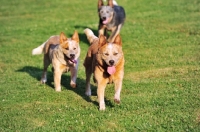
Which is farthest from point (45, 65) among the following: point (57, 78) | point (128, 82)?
point (128, 82)

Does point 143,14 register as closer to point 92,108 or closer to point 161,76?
point 161,76

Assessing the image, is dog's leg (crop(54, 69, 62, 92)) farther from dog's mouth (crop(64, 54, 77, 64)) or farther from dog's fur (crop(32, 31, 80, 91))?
dog's mouth (crop(64, 54, 77, 64))

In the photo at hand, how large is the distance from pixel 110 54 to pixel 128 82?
9.08ft

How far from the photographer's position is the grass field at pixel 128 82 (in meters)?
7.67

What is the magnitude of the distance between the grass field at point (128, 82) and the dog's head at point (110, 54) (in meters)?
0.97

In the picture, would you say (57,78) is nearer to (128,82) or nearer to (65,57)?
(65,57)

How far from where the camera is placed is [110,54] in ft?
25.9

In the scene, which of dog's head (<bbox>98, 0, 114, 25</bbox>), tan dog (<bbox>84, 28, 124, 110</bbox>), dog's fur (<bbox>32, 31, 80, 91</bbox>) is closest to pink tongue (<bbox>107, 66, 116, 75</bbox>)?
tan dog (<bbox>84, 28, 124, 110</bbox>)

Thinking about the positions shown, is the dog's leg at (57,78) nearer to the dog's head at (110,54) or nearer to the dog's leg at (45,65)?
the dog's leg at (45,65)

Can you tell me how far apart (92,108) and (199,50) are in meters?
6.29

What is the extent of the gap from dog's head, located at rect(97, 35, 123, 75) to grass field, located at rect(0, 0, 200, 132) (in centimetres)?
97

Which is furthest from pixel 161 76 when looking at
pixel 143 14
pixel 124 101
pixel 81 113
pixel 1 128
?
pixel 143 14

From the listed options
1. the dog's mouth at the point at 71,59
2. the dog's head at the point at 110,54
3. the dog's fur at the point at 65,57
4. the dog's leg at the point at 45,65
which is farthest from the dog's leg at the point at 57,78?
the dog's head at the point at 110,54

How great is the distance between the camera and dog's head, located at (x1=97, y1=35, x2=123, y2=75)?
7.88m
